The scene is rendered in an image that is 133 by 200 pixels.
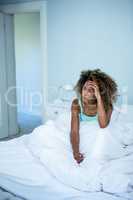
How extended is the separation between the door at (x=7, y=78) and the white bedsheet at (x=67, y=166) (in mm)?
1878

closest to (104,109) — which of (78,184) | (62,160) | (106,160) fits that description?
(106,160)

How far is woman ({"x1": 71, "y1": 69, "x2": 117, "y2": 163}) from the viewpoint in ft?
6.25

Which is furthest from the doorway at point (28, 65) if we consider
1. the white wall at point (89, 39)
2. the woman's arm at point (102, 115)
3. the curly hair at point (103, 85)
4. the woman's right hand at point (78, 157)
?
the woman's right hand at point (78, 157)

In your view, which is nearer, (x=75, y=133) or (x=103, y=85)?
(x=75, y=133)

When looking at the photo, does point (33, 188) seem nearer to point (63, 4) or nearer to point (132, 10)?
point (132, 10)

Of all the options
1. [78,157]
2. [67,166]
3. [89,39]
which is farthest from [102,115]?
[89,39]

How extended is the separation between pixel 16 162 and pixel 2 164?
82mm

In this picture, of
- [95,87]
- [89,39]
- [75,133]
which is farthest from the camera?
[89,39]

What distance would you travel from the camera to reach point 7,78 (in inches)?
152

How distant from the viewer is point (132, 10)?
2.72 m

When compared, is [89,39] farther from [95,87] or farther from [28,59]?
[28,59]

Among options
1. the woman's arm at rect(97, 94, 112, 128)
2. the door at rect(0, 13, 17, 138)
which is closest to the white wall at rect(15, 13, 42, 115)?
the door at rect(0, 13, 17, 138)

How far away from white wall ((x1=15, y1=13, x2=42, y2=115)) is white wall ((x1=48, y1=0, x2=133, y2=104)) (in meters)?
1.73

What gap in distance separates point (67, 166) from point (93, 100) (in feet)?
2.22
